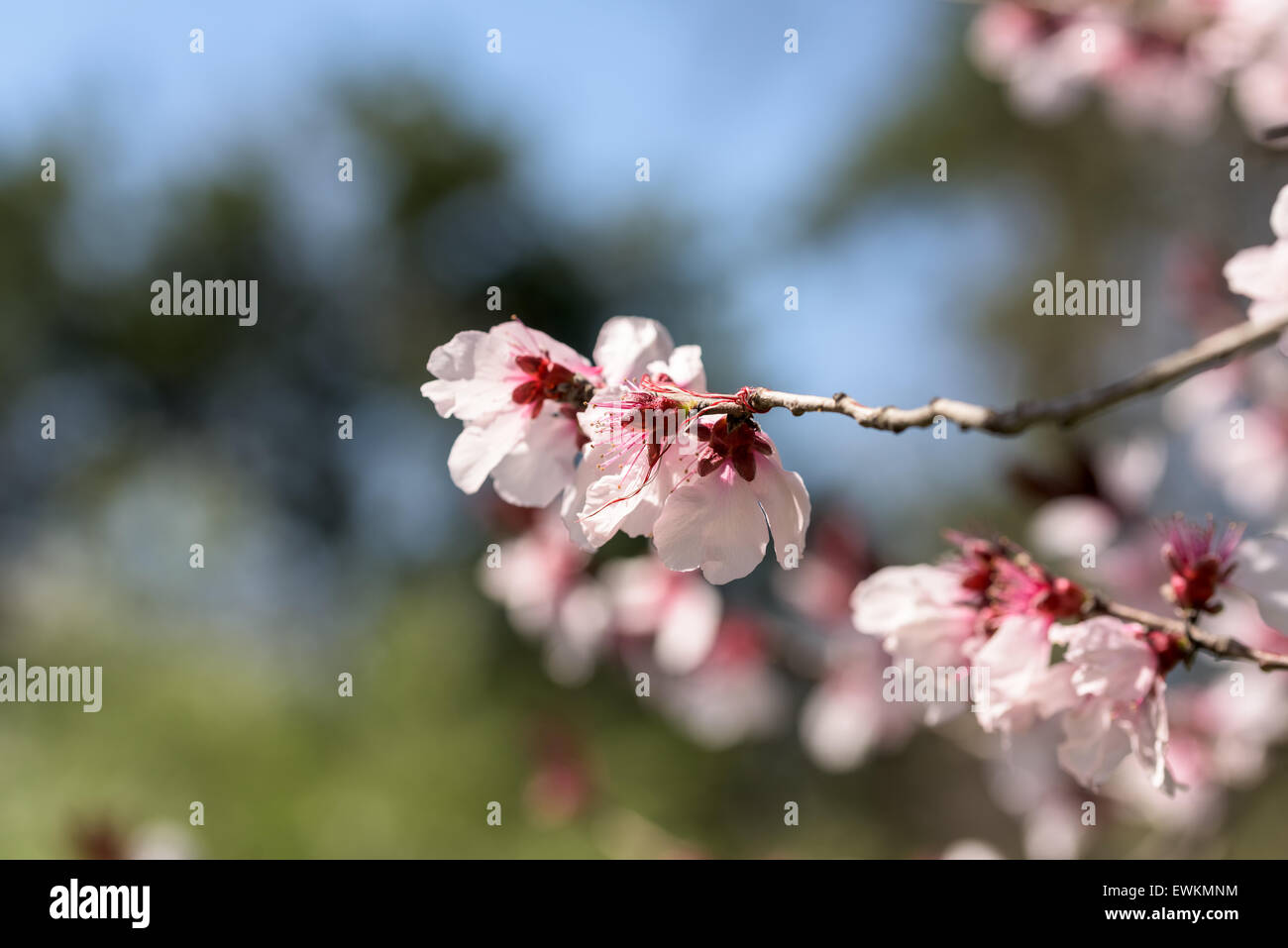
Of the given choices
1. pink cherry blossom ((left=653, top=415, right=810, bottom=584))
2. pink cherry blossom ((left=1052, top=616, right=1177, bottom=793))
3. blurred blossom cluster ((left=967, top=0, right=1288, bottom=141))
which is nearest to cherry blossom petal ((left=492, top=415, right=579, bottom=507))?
pink cherry blossom ((left=653, top=415, right=810, bottom=584))

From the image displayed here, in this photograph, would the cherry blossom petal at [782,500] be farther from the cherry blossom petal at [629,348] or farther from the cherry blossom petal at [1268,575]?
the cherry blossom petal at [1268,575]

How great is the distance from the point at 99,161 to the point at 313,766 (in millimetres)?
4433

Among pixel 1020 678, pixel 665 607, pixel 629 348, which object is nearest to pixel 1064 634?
pixel 1020 678

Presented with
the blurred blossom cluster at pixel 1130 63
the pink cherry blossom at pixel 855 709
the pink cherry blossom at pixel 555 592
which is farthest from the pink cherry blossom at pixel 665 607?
the blurred blossom cluster at pixel 1130 63

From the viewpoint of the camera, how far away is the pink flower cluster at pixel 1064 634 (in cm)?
58

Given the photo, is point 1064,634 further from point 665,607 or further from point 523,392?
point 665,607

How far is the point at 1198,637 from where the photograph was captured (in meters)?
0.57

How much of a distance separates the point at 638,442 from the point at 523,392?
110 millimetres

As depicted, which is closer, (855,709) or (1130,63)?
(855,709)

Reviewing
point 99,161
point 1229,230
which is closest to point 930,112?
point 1229,230

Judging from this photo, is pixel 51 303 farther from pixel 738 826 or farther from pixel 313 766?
pixel 738 826

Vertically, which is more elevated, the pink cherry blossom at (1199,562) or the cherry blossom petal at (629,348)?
the cherry blossom petal at (629,348)

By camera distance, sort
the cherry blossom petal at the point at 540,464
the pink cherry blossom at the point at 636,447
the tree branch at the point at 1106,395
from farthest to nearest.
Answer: the cherry blossom petal at the point at 540,464
the pink cherry blossom at the point at 636,447
the tree branch at the point at 1106,395

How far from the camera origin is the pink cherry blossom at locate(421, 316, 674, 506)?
1.98 ft
